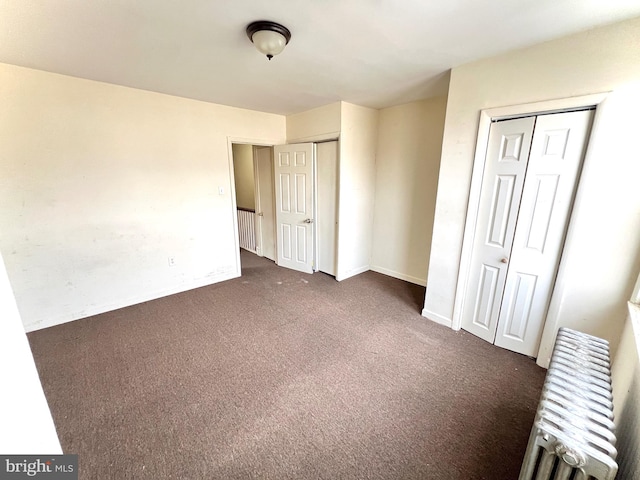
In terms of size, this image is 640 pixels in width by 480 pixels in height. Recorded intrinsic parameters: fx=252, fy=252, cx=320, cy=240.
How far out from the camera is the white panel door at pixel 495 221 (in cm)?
200

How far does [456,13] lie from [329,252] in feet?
9.66

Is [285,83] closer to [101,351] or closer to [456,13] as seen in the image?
[456,13]

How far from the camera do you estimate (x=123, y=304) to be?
2.97 m

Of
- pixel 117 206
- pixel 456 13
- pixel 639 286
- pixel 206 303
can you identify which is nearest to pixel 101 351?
pixel 206 303

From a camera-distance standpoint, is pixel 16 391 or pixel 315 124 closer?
pixel 16 391

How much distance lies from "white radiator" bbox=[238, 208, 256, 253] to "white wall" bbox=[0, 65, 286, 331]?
142 centimetres

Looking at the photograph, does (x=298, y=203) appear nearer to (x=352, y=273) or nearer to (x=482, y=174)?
(x=352, y=273)

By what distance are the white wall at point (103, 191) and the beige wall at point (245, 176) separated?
144 centimetres

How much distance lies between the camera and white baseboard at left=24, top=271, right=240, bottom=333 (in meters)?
2.55

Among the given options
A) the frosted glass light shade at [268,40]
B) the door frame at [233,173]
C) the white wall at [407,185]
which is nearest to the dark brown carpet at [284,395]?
the white wall at [407,185]

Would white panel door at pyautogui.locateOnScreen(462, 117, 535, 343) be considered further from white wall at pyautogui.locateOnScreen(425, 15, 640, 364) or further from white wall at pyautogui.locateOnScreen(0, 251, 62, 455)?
white wall at pyautogui.locateOnScreen(0, 251, 62, 455)

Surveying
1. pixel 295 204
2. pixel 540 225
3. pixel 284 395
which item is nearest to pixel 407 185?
pixel 295 204

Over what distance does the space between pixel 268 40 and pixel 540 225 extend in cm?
237

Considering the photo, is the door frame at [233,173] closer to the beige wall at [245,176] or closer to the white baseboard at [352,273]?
the beige wall at [245,176]
